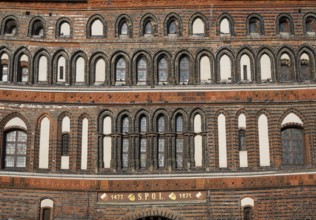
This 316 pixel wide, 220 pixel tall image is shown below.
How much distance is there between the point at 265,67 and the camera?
2448 cm

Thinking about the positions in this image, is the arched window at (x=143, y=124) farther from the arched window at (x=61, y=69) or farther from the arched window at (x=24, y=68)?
the arched window at (x=24, y=68)

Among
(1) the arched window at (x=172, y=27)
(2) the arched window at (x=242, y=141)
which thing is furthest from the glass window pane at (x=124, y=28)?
(2) the arched window at (x=242, y=141)

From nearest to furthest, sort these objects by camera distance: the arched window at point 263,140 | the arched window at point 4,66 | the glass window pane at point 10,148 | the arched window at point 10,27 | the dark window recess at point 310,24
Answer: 1. the glass window pane at point 10,148
2. the arched window at point 263,140
3. the arched window at point 4,66
4. the arched window at point 10,27
5. the dark window recess at point 310,24

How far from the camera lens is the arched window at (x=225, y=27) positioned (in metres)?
24.7

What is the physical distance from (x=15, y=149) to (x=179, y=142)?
276 inches

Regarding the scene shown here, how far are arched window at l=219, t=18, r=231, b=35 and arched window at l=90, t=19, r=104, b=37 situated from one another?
5348 millimetres

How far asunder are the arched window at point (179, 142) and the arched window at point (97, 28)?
518 centimetres

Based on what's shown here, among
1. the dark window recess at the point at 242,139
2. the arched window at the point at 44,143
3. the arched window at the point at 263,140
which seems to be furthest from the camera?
the dark window recess at the point at 242,139

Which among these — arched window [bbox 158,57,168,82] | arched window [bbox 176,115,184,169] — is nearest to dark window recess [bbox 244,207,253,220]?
arched window [bbox 176,115,184,169]

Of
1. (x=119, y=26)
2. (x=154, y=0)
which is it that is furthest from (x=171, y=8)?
(x=119, y=26)

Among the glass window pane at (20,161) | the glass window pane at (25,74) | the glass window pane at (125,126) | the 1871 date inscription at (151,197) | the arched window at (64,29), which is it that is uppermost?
the arched window at (64,29)

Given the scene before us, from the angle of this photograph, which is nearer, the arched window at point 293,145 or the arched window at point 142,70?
the arched window at point 293,145

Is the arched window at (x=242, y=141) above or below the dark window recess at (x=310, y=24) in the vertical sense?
below

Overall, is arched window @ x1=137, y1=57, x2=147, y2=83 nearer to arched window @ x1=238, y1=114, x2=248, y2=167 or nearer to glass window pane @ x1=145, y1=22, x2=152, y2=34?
glass window pane @ x1=145, y1=22, x2=152, y2=34
